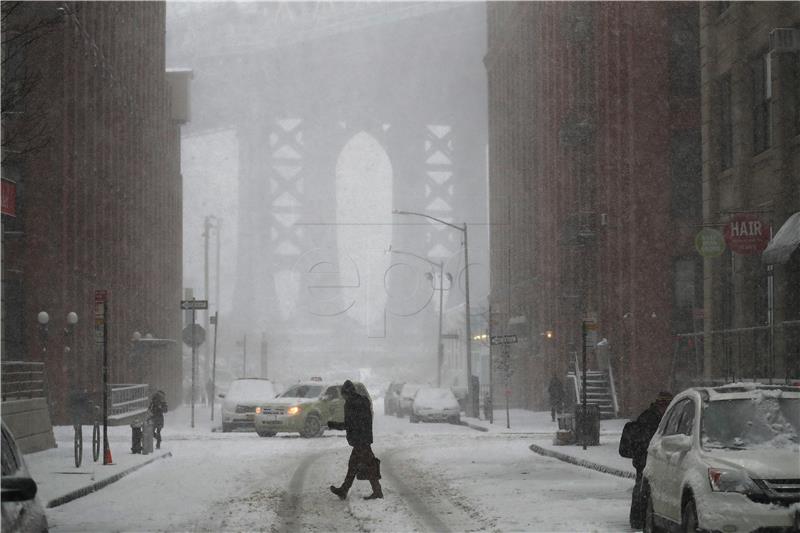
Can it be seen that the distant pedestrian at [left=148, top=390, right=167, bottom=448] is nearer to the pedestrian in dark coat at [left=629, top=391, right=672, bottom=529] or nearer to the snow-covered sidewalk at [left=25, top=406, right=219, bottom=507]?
the snow-covered sidewalk at [left=25, top=406, right=219, bottom=507]

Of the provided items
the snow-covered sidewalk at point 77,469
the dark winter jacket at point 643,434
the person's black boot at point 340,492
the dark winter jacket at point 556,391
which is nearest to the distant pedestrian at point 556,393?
the dark winter jacket at point 556,391

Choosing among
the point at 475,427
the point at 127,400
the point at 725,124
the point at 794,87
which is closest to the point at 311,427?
the point at 475,427

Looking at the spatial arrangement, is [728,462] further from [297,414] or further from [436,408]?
[436,408]

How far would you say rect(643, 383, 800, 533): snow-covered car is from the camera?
34.3ft

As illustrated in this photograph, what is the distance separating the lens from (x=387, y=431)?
40938mm

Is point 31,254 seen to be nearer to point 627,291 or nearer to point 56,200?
point 56,200

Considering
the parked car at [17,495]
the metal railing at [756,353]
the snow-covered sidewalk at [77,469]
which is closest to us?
the parked car at [17,495]

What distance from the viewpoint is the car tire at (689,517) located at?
433 inches

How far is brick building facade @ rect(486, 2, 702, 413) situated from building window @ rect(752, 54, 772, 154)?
8.72 metres

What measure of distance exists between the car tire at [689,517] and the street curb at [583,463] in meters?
10.1

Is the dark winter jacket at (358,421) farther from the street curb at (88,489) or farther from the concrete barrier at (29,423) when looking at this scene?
the concrete barrier at (29,423)

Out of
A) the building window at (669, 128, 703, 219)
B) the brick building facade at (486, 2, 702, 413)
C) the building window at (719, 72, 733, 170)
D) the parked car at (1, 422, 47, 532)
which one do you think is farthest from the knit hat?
the building window at (669, 128, 703, 219)

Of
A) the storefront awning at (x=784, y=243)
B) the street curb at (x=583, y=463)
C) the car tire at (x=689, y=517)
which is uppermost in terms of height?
the storefront awning at (x=784, y=243)

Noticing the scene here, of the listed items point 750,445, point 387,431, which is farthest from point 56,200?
point 750,445
